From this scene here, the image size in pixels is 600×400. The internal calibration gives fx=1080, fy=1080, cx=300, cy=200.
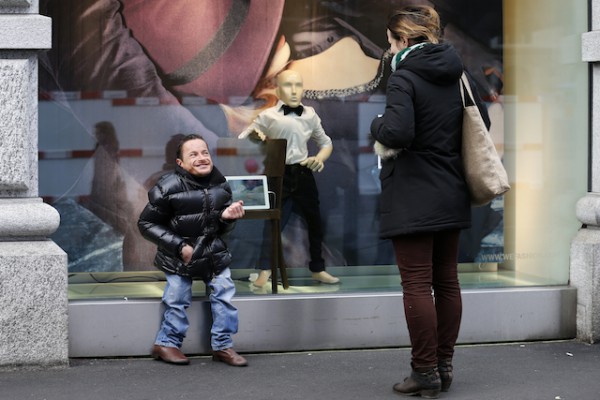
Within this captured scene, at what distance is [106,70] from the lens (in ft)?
23.0

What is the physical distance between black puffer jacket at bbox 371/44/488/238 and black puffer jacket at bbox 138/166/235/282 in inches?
50.9

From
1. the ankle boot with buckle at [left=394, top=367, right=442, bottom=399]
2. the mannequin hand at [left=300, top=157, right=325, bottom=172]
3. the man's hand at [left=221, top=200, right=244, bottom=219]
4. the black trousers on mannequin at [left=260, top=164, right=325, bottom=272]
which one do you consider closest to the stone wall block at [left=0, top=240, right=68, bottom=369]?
the man's hand at [left=221, top=200, right=244, bottom=219]

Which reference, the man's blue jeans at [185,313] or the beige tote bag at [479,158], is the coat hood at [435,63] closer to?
the beige tote bag at [479,158]

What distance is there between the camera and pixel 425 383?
5305 millimetres

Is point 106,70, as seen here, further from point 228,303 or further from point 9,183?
point 228,303

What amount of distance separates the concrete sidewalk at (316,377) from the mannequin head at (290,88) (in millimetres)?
1758

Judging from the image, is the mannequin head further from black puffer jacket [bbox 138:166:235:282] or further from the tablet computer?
black puffer jacket [bbox 138:166:235:282]

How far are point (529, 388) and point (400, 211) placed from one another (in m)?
1.23

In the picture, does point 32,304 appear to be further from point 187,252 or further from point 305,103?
point 305,103

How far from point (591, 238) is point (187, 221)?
264 centimetres

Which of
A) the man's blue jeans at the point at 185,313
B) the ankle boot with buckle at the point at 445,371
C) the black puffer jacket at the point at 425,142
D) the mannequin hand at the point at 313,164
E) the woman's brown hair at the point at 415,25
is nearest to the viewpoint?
the black puffer jacket at the point at 425,142

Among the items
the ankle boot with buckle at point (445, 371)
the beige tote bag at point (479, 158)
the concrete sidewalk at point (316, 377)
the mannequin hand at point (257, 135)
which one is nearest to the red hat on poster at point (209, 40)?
the mannequin hand at point (257, 135)

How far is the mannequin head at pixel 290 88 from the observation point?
7293 millimetres

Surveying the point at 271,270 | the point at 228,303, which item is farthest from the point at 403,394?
the point at 271,270
